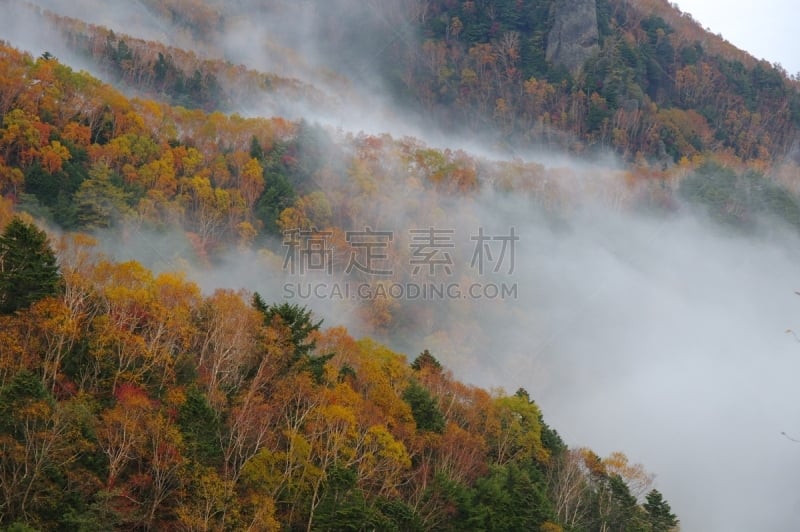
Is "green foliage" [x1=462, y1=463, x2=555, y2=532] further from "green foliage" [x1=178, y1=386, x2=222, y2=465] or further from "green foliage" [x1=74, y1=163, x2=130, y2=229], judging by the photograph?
"green foliage" [x1=74, y1=163, x2=130, y2=229]

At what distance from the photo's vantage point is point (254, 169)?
376 feet

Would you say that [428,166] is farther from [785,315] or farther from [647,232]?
[785,315]

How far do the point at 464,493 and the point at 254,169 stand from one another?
3122 inches

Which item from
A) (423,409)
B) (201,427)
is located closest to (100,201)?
(423,409)

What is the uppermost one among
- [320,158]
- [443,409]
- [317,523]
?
[320,158]

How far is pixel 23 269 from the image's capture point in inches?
1630

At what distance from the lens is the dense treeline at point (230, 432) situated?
33.3 metres

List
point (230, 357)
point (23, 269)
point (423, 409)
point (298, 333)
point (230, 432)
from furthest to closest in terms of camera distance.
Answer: point (423, 409)
point (298, 333)
point (230, 357)
point (23, 269)
point (230, 432)

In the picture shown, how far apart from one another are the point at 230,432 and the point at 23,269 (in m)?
14.2

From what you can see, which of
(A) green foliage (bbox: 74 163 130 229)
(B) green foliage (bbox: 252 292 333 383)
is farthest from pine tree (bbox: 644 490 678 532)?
(A) green foliage (bbox: 74 163 130 229)

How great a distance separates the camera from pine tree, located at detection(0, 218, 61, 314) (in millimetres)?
41000

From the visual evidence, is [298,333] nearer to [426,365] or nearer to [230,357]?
[230,357]

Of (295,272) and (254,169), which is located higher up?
(254,169)

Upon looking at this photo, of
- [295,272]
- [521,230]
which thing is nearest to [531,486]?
[295,272]
